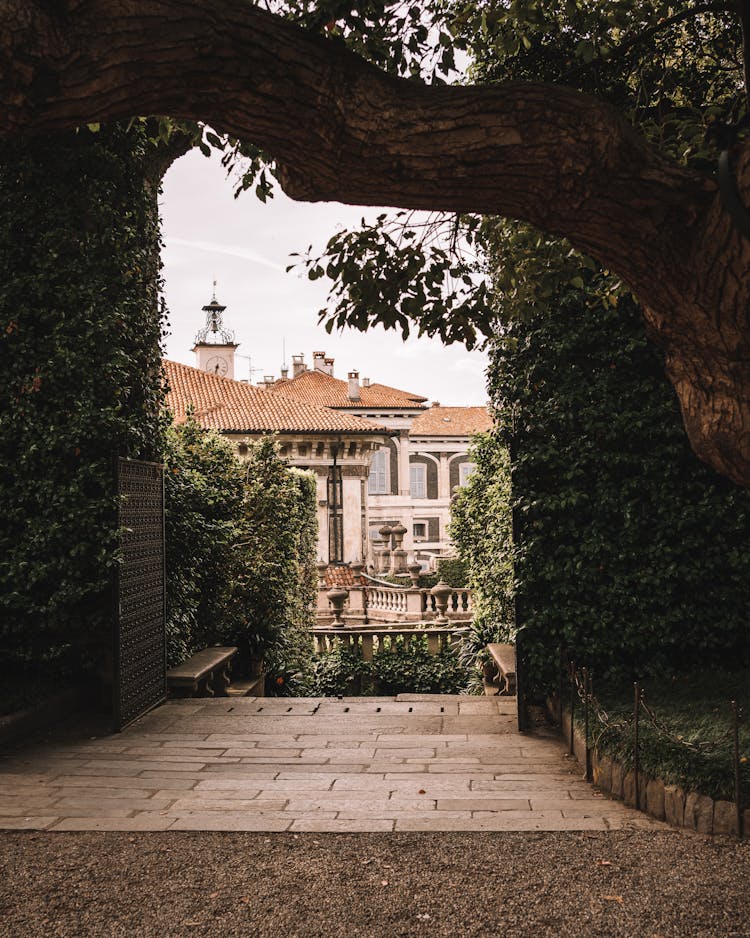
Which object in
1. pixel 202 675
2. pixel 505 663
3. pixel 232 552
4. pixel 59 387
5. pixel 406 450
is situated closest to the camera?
pixel 59 387

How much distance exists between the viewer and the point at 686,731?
481 centimetres

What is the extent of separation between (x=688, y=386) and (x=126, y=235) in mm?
4890

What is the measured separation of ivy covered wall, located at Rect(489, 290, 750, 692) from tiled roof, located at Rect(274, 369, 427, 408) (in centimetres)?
3354

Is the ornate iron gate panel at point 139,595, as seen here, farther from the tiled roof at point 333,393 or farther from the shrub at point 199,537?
the tiled roof at point 333,393

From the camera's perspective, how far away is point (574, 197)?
11.2 feet

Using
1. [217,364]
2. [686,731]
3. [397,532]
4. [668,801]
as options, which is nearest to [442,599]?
[397,532]

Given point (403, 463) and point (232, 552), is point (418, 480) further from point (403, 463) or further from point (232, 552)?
point (232, 552)

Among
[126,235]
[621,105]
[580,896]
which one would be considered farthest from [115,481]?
[621,105]

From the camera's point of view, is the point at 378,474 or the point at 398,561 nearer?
the point at 398,561

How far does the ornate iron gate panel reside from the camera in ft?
21.3

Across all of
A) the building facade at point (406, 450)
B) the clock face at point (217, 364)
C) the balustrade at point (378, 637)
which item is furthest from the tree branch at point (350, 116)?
the clock face at point (217, 364)

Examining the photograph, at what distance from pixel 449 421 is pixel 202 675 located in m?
39.3

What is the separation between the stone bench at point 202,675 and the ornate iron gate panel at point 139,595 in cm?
21

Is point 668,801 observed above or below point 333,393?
below
